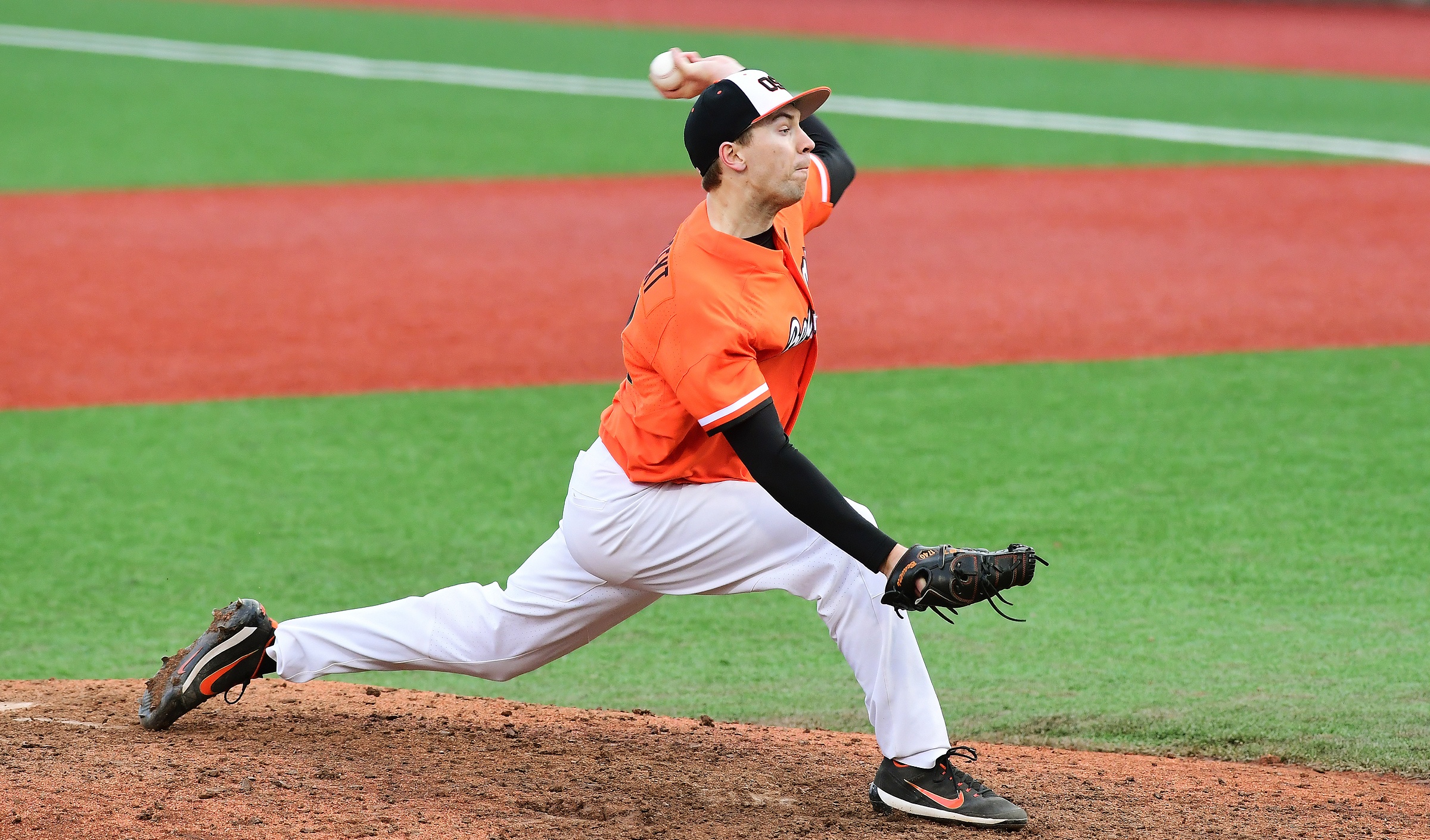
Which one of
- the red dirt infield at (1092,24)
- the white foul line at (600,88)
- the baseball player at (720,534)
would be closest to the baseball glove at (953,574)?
the baseball player at (720,534)

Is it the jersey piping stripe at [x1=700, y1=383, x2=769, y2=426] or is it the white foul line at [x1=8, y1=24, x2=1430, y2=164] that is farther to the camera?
the white foul line at [x1=8, y1=24, x2=1430, y2=164]

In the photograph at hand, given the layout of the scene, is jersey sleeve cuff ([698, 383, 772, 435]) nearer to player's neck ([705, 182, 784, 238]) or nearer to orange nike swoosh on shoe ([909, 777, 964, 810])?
player's neck ([705, 182, 784, 238])

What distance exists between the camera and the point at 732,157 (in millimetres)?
3537

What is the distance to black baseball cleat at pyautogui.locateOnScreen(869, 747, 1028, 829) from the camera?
3.64m

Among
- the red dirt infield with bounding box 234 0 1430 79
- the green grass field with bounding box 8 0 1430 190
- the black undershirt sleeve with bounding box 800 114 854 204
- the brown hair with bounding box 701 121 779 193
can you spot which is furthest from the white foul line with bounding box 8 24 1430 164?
the brown hair with bounding box 701 121 779 193

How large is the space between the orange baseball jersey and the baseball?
485 mm

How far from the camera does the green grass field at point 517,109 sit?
14.1 meters

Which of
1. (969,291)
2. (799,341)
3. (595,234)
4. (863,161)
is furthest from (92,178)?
(799,341)

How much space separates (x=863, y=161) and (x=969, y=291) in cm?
444

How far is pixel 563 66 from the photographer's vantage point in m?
19.5

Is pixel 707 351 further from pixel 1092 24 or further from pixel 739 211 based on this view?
pixel 1092 24

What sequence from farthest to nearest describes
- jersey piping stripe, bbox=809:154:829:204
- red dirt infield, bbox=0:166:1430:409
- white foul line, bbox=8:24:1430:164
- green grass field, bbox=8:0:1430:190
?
white foul line, bbox=8:24:1430:164
green grass field, bbox=8:0:1430:190
red dirt infield, bbox=0:166:1430:409
jersey piping stripe, bbox=809:154:829:204

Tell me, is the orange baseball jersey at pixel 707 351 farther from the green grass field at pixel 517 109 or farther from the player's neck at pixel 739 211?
the green grass field at pixel 517 109

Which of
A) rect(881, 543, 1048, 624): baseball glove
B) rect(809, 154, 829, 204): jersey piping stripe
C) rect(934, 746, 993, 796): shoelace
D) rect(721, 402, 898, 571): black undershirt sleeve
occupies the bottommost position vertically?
rect(934, 746, 993, 796): shoelace
